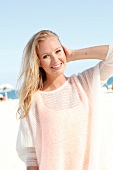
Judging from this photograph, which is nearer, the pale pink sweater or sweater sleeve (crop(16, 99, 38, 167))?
the pale pink sweater

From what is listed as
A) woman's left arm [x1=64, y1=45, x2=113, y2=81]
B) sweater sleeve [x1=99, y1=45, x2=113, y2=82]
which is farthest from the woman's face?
sweater sleeve [x1=99, y1=45, x2=113, y2=82]

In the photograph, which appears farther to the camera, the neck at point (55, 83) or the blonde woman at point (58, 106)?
the neck at point (55, 83)

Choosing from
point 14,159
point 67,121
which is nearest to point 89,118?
point 67,121

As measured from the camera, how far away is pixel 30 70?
2537 mm

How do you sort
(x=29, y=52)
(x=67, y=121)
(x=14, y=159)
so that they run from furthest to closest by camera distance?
1. (x=14, y=159)
2. (x=29, y=52)
3. (x=67, y=121)

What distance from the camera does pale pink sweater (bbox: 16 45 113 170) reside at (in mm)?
2402

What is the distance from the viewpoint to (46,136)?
8.10ft

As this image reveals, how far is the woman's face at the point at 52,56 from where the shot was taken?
2.49 metres

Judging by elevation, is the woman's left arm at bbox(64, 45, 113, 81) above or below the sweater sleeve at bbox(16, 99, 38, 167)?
above

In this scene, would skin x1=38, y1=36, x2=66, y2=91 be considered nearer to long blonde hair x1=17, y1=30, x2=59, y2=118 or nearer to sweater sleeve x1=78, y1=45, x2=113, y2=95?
long blonde hair x1=17, y1=30, x2=59, y2=118

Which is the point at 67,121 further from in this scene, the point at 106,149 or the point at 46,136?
the point at 106,149

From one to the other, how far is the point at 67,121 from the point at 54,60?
0.39m

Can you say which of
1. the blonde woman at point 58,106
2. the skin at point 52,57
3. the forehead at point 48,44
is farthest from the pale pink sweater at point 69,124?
the forehead at point 48,44

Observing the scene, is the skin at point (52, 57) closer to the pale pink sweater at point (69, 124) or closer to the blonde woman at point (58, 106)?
the blonde woman at point (58, 106)
